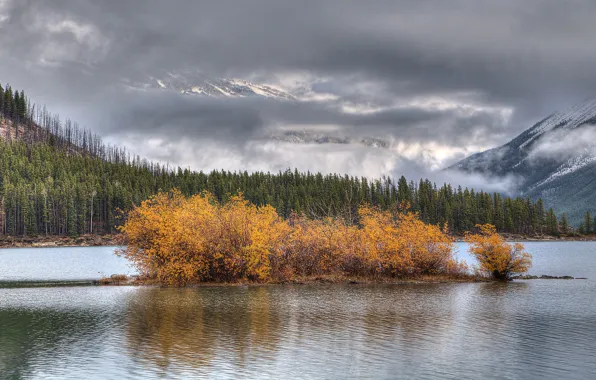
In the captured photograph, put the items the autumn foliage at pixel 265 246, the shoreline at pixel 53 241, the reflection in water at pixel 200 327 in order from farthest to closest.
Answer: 1. the shoreline at pixel 53 241
2. the autumn foliage at pixel 265 246
3. the reflection in water at pixel 200 327

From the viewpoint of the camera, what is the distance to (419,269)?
64.1 metres

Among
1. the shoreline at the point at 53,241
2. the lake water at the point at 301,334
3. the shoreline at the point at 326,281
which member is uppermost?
the shoreline at the point at 53,241

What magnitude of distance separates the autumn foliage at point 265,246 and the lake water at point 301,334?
6661 millimetres

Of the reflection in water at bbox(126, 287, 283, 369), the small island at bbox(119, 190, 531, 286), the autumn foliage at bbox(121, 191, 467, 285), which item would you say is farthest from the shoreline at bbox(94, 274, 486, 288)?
the reflection in water at bbox(126, 287, 283, 369)

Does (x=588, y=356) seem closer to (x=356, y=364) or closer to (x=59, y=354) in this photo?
(x=356, y=364)

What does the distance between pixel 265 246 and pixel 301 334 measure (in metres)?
27.5

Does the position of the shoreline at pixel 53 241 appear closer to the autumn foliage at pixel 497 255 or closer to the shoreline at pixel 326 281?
the autumn foliage at pixel 497 255

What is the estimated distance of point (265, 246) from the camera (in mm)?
60406

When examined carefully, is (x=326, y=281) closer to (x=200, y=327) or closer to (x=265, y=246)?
(x=265, y=246)

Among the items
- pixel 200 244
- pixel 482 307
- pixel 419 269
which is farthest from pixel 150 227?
pixel 482 307

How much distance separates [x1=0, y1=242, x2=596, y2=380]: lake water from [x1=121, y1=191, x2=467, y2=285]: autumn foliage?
666cm

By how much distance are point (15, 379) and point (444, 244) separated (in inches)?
1908

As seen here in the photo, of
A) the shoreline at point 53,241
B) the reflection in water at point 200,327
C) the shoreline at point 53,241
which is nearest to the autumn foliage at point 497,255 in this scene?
the reflection in water at point 200,327

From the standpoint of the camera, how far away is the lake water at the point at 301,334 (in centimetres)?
2569
